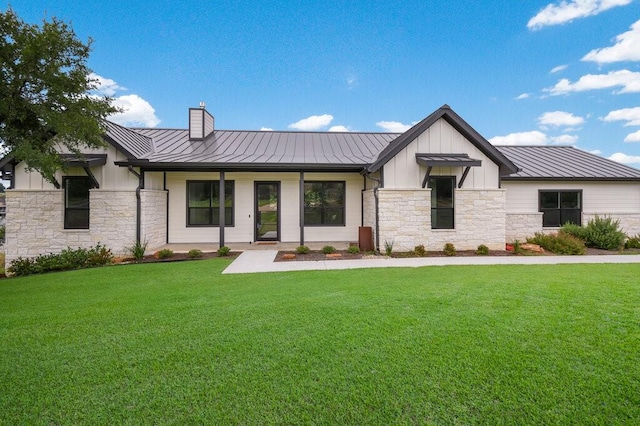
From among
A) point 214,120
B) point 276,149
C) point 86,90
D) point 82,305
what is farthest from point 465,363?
point 214,120

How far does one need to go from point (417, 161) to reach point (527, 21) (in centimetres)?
961

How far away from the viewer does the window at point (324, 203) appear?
539 inches

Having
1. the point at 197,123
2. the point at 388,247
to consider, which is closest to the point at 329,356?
the point at 388,247

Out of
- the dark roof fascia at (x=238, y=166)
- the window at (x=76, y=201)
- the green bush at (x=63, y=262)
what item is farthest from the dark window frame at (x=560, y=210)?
the window at (x=76, y=201)

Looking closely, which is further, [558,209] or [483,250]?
[558,209]

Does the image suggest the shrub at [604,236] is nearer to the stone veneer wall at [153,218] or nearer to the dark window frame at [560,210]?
the dark window frame at [560,210]

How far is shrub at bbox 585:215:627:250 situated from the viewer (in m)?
11.5

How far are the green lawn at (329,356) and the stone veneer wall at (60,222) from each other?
17.5 feet

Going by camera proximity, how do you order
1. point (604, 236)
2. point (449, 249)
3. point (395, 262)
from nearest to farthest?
point (395, 262)
point (449, 249)
point (604, 236)

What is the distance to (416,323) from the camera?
414 centimetres

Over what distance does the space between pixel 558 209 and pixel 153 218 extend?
1633cm

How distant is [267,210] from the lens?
13758 millimetres

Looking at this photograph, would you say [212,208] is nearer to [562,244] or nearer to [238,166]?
[238,166]

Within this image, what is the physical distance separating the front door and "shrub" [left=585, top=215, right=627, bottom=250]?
11.9 metres
